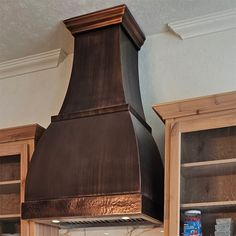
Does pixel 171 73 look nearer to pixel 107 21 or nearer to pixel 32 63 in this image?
pixel 107 21

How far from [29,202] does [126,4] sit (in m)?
1.20

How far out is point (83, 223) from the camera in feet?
8.68

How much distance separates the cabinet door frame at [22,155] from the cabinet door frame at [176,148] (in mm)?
835

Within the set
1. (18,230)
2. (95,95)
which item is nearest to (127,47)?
(95,95)

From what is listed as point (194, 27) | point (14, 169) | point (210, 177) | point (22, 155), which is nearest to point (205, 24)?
point (194, 27)

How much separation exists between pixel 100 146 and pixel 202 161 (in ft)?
1.69

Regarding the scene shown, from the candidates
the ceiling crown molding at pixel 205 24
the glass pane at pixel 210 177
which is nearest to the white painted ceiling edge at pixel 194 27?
the ceiling crown molding at pixel 205 24

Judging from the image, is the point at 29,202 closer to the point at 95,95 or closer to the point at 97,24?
the point at 95,95

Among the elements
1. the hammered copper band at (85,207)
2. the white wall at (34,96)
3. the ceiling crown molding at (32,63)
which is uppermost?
the ceiling crown molding at (32,63)

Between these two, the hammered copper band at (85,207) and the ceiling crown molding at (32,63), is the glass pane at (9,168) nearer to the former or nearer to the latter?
the hammered copper band at (85,207)

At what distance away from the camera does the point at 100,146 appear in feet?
7.46

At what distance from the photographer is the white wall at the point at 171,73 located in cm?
262

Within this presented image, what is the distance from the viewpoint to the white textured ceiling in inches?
99.3

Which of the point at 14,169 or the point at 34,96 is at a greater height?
the point at 34,96
